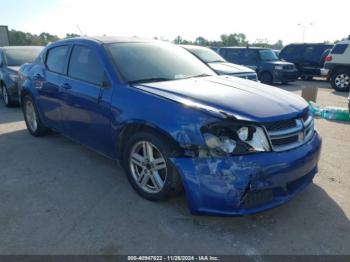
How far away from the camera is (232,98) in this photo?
335cm

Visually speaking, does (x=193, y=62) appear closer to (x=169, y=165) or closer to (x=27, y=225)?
(x=169, y=165)

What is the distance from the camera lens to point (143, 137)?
344 cm

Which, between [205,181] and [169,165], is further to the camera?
[169,165]

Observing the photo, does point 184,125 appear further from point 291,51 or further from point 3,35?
point 3,35

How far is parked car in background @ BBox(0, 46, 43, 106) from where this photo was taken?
875 cm

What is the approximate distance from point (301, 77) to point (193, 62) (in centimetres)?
1465

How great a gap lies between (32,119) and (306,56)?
47.9 feet

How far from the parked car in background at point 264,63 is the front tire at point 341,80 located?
2165mm

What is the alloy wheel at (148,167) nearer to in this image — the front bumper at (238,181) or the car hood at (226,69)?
the front bumper at (238,181)

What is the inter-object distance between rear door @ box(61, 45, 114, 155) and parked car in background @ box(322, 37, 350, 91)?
11.4 meters

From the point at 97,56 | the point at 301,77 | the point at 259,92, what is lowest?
the point at 301,77

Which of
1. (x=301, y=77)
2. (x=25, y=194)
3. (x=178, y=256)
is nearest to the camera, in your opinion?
(x=178, y=256)

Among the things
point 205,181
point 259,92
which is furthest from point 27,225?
point 259,92

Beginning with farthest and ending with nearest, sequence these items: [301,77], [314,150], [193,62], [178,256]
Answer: [301,77] → [193,62] → [314,150] → [178,256]
